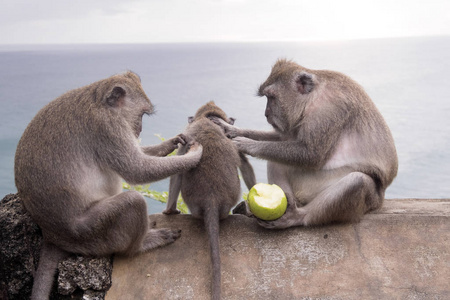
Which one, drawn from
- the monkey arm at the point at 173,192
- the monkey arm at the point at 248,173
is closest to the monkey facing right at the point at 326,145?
the monkey arm at the point at 248,173

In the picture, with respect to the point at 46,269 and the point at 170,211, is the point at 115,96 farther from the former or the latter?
the point at 46,269

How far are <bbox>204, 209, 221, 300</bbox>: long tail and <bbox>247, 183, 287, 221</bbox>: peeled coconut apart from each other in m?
0.39

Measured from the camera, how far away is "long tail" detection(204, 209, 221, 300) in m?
4.35

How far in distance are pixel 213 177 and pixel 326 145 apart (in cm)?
111

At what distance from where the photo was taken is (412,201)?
592cm

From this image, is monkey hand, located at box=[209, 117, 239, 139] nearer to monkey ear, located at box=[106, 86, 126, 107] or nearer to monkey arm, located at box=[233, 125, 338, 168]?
monkey arm, located at box=[233, 125, 338, 168]

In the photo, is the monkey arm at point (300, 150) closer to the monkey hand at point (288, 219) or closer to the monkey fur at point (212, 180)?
the monkey fur at point (212, 180)

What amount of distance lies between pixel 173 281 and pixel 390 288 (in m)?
Result: 1.97

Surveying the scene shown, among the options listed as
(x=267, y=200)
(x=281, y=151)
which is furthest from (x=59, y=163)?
(x=281, y=151)

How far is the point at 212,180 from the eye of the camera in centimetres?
474

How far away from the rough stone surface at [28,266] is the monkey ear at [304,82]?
2456 millimetres

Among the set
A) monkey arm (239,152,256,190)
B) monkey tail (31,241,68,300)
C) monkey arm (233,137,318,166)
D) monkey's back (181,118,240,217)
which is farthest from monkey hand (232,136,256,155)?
monkey tail (31,241,68,300)

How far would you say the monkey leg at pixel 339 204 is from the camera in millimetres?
4766

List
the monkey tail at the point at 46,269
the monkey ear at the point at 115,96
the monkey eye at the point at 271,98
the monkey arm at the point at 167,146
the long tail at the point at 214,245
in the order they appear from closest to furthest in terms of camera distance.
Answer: the long tail at the point at 214,245 → the monkey tail at the point at 46,269 → the monkey ear at the point at 115,96 → the monkey arm at the point at 167,146 → the monkey eye at the point at 271,98
